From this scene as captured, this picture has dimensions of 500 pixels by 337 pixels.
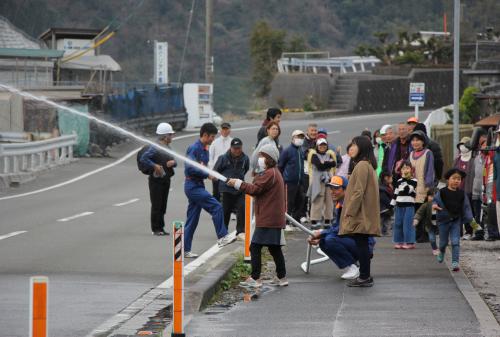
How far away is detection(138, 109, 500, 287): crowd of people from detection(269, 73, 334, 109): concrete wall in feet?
124

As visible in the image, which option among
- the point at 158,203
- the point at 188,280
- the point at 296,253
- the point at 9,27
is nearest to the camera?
the point at 188,280

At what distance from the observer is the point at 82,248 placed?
15000 millimetres

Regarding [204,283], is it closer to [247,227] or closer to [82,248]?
[247,227]

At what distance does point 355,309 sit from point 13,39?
141ft

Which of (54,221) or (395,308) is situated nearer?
(395,308)

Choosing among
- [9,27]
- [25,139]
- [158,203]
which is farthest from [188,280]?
[9,27]

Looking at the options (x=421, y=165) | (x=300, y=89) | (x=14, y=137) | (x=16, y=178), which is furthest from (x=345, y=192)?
(x=300, y=89)

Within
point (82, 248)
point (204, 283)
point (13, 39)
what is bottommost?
point (82, 248)

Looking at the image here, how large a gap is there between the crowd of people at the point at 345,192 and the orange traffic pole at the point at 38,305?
16.3 feet

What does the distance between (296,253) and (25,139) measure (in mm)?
18211

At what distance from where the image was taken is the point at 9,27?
52.3m

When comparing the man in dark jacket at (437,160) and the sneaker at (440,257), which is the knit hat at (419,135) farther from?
the sneaker at (440,257)

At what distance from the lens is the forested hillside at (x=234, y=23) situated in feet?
291

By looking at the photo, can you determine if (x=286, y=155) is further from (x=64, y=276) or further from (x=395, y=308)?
(x=395, y=308)
